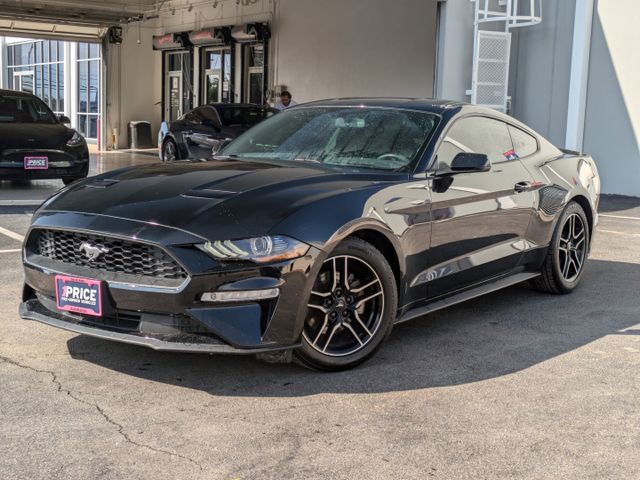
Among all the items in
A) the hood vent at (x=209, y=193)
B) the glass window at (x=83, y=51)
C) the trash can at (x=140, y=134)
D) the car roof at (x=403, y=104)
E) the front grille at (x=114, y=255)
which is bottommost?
the trash can at (x=140, y=134)

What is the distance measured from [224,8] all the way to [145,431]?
22.7 metres

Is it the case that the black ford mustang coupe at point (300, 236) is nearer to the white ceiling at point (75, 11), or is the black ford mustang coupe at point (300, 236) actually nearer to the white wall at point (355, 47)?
the white wall at point (355, 47)

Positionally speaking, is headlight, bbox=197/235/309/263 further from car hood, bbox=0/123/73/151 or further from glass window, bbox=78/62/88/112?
glass window, bbox=78/62/88/112

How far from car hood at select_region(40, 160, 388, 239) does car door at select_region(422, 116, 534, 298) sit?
0.56 m

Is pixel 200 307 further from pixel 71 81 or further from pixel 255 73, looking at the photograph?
pixel 71 81

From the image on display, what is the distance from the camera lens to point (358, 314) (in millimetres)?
4199

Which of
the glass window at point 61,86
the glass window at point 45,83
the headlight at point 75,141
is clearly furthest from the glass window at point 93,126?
the headlight at point 75,141

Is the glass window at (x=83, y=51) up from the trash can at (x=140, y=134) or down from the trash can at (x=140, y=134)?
up

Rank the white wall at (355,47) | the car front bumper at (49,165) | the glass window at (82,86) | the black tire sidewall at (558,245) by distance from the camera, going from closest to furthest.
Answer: the black tire sidewall at (558,245)
the car front bumper at (49,165)
the white wall at (355,47)
the glass window at (82,86)

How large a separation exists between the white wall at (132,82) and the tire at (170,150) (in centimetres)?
910

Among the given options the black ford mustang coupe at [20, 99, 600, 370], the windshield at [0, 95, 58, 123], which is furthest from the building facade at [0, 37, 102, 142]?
the black ford mustang coupe at [20, 99, 600, 370]

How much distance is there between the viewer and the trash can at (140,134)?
2608 cm

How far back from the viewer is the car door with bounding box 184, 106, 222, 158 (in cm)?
1562

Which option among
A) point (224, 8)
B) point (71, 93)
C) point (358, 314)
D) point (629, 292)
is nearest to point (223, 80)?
point (224, 8)
